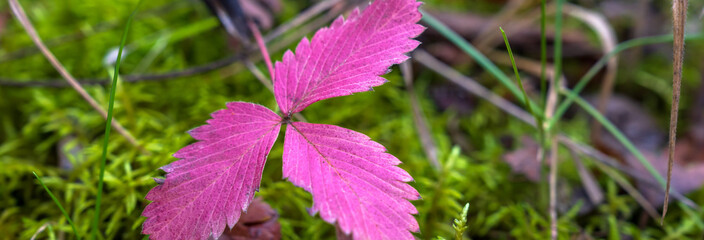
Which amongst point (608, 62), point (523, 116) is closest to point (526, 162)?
point (523, 116)

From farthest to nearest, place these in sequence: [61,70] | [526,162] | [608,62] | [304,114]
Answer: [608,62]
[304,114]
[526,162]
[61,70]

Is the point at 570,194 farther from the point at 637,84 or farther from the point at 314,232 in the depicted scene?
the point at 637,84

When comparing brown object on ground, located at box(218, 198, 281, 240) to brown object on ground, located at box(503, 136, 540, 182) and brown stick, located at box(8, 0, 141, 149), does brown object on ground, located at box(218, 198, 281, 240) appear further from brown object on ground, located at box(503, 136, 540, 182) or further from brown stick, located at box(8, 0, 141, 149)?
brown object on ground, located at box(503, 136, 540, 182)

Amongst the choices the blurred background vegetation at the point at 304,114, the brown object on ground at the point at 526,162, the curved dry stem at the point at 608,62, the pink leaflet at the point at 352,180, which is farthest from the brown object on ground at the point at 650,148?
the pink leaflet at the point at 352,180

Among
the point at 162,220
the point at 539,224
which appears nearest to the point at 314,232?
the point at 162,220

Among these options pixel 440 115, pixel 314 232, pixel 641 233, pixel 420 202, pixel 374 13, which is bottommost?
pixel 314 232

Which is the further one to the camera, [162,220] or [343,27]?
[343,27]

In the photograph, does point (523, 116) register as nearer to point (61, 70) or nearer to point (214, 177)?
point (214, 177)
